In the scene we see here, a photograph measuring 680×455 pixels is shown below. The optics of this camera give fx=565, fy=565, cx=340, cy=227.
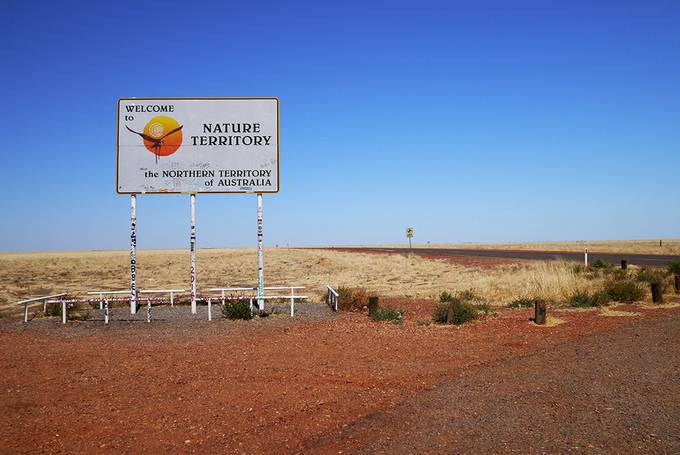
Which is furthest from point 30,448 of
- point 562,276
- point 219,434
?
point 562,276

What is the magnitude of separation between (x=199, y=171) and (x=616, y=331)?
37.4 feet

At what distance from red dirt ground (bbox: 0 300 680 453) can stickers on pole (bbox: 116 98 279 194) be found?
168 inches

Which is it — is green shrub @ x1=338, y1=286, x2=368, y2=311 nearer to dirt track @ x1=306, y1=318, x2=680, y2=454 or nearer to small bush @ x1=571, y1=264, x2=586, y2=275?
dirt track @ x1=306, y1=318, x2=680, y2=454

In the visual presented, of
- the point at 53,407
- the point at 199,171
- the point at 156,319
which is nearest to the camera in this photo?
the point at 53,407

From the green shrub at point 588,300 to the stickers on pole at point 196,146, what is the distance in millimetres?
9009

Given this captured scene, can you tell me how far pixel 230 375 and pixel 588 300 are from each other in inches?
453

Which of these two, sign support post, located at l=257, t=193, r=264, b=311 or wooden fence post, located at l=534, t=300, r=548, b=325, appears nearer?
wooden fence post, located at l=534, t=300, r=548, b=325

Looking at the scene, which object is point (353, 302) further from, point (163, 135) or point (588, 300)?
point (163, 135)

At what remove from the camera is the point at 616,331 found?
11.0 metres

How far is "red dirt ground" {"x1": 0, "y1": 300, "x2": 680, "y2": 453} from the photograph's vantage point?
5.81 m

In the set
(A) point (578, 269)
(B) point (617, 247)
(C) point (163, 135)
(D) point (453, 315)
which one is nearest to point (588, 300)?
(D) point (453, 315)

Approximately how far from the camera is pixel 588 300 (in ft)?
52.3

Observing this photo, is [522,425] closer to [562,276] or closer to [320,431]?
[320,431]

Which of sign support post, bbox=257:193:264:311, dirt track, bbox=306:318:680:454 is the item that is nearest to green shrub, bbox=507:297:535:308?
sign support post, bbox=257:193:264:311
